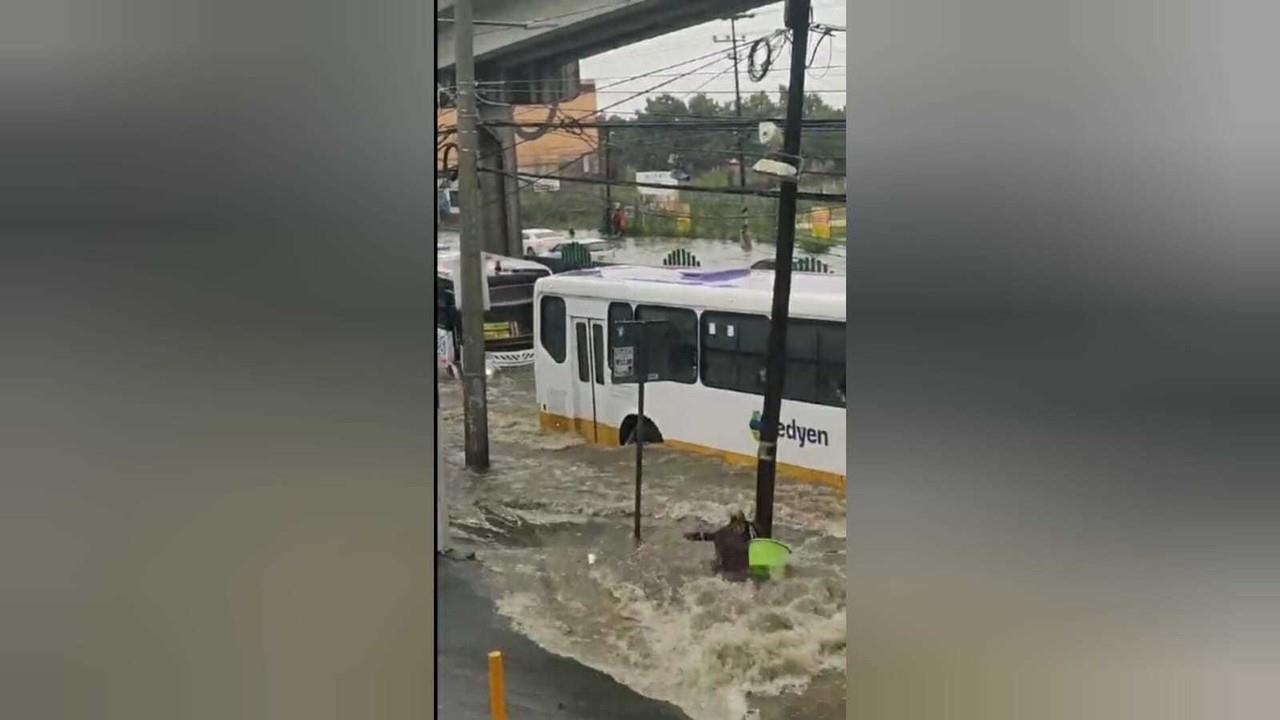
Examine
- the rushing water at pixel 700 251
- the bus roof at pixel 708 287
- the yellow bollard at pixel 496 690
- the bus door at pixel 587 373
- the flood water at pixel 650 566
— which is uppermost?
the rushing water at pixel 700 251

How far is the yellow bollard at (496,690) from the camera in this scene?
4.04 ft

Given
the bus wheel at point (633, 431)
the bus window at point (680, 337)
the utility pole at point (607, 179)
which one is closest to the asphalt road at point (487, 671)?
the bus wheel at point (633, 431)

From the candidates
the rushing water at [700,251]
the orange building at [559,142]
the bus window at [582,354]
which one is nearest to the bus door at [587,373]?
the bus window at [582,354]

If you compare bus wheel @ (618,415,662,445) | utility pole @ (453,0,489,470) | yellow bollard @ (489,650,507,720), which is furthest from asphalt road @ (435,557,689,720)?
bus wheel @ (618,415,662,445)

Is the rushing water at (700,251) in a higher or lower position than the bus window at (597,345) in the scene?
higher

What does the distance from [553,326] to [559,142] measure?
0.27 metres

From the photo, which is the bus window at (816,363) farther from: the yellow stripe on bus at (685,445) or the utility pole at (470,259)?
the utility pole at (470,259)

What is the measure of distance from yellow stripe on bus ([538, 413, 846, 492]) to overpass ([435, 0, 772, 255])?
266mm

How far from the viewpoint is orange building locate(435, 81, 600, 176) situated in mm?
1197

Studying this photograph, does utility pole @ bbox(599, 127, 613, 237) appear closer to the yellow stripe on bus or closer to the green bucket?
the yellow stripe on bus

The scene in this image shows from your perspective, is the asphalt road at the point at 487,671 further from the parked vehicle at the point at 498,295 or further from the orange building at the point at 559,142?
the orange building at the point at 559,142
